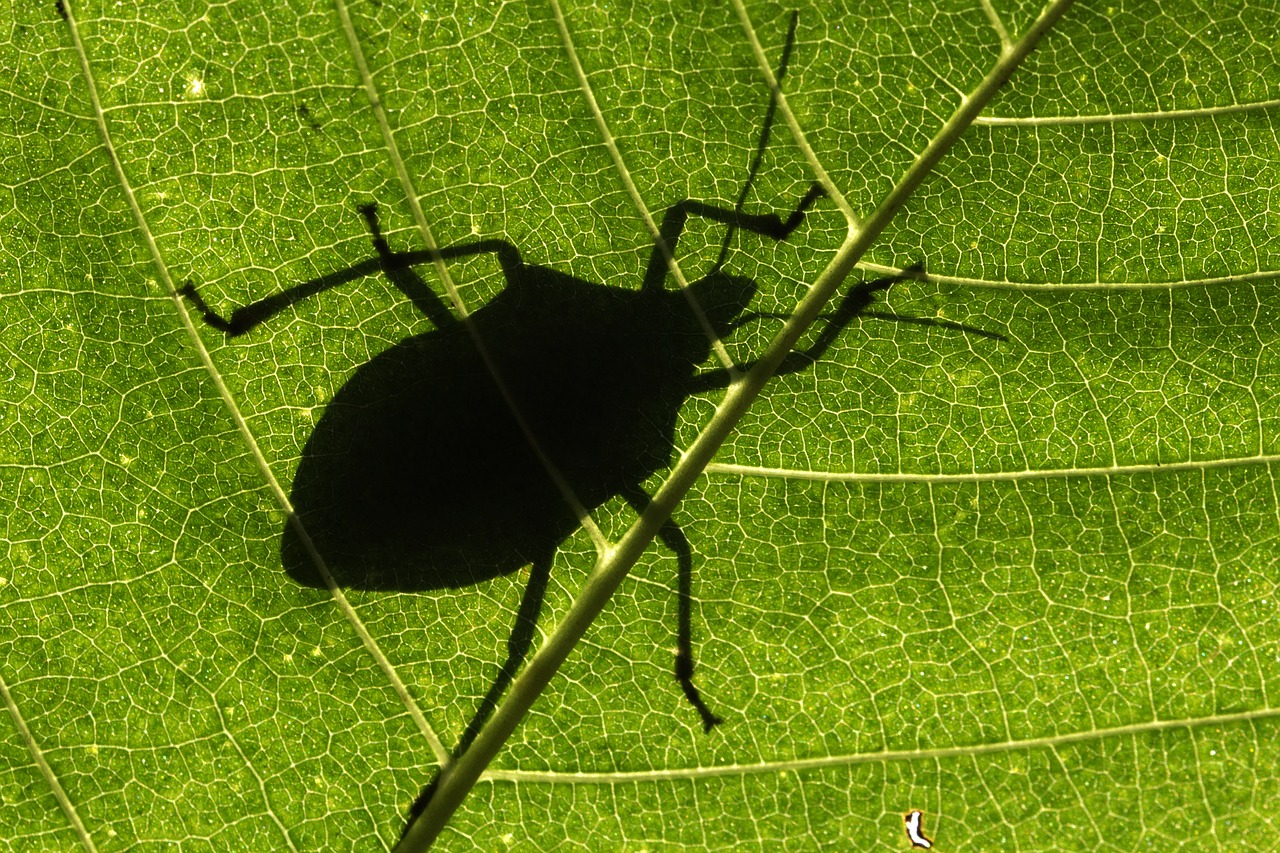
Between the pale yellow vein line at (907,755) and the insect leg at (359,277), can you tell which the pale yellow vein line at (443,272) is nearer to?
the insect leg at (359,277)

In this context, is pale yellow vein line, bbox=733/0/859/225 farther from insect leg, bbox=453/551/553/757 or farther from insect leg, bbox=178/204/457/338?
insect leg, bbox=453/551/553/757

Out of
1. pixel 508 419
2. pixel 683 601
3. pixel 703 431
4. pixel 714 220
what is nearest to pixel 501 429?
pixel 508 419

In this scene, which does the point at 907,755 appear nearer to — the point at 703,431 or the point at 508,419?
the point at 703,431

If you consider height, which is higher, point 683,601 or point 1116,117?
point 1116,117

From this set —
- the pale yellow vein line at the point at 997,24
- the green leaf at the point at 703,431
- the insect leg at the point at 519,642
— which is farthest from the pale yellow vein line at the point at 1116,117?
the insect leg at the point at 519,642

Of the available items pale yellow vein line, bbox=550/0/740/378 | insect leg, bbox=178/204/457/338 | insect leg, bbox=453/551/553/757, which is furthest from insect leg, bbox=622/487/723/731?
insect leg, bbox=178/204/457/338

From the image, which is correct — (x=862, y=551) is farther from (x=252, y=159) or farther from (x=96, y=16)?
(x=96, y=16)
